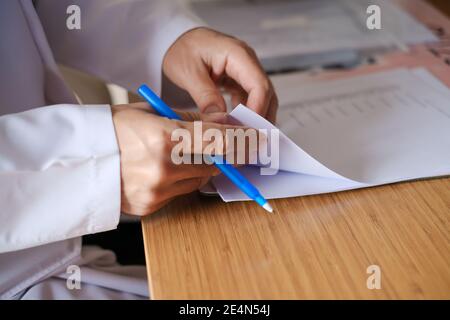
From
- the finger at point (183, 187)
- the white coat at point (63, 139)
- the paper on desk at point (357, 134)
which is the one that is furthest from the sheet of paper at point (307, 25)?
the finger at point (183, 187)

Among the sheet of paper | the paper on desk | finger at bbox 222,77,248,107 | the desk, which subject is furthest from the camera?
the sheet of paper

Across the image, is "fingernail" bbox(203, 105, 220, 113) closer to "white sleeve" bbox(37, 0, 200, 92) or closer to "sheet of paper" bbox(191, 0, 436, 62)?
"white sleeve" bbox(37, 0, 200, 92)

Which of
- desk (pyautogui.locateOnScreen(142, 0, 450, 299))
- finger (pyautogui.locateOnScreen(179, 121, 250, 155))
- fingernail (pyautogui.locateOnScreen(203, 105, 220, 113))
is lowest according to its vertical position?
desk (pyautogui.locateOnScreen(142, 0, 450, 299))

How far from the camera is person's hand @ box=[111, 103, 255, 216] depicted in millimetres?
490

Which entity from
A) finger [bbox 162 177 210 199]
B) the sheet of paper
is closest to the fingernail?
finger [bbox 162 177 210 199]

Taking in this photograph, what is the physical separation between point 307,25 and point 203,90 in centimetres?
49

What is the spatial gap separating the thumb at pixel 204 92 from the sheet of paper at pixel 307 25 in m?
0.27

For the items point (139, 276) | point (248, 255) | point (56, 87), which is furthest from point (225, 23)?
point (248, 255)

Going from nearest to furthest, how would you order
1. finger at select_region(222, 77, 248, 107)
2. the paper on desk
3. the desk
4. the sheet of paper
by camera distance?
the desk → the paper on desk → finger at select_region(222, 77, 248, 107) → the sheet of paper

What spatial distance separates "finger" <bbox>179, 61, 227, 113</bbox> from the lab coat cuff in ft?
0.51

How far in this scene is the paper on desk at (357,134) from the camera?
0.55 meters

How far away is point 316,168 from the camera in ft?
1.79
